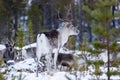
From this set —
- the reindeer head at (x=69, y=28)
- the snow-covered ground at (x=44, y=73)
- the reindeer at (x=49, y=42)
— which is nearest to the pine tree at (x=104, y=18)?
the snow-covered ground at (x=44, y=73)

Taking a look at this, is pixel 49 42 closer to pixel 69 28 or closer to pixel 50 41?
pixel 50 41

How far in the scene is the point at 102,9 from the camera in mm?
9070

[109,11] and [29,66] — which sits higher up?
[109,11]

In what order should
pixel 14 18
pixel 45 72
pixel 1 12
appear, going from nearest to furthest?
1. pixel 45 72
2. pixel 1 12
3. pixel 14 18

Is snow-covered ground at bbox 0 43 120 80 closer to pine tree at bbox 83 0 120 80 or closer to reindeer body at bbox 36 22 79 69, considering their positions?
reindeer body at bbox 36 22 79 69

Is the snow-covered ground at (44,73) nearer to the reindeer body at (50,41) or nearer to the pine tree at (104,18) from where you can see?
the reindeer body at (50,41)

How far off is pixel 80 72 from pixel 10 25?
17.6 m

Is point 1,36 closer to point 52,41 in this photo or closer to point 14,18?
point 14,18

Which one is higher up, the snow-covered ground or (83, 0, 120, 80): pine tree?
(83, 0, 120, 80): pine tree

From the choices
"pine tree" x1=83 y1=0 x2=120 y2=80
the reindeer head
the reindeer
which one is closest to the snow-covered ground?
the reindeer

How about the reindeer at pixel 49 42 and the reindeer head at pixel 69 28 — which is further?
the reindeer head at pixel 69 28

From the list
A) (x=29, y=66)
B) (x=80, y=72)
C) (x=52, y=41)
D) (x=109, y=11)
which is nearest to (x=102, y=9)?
(x=109, y=11)

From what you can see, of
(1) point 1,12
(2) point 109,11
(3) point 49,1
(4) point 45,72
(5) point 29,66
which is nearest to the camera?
(2) point 109,11

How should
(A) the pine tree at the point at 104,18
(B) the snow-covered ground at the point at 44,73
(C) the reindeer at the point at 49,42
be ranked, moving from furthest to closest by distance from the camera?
1. (C) the reindeer at the point at 49,42
2. (B) the snow-covered ground at the point at 44,73
3. (A) the pine tree at the point at 104,18
